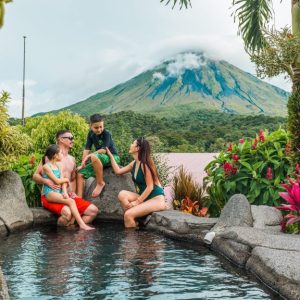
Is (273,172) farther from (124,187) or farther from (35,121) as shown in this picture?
(35,121)

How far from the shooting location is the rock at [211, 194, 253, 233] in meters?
7.56

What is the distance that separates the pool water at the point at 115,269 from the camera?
201 inches

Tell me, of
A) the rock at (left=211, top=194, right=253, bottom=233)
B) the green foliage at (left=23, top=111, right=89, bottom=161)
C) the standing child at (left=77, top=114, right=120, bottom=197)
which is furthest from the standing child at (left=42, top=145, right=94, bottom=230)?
the green foliage at (left=23, top=111, right=89, bottom=161)

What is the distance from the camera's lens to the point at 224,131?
49.9 m

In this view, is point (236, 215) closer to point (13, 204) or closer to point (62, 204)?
point (62, 204)

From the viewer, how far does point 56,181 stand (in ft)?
29.6

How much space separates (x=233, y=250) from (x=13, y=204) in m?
3.99

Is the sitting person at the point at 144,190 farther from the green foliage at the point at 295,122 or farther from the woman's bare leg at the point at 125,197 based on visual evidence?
the green foliage at the point at 295,122

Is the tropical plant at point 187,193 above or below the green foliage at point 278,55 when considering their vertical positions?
below

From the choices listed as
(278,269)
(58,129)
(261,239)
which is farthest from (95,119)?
(278,269)

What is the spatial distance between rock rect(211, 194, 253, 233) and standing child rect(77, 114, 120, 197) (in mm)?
2689

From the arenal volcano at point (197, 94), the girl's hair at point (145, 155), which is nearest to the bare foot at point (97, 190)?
the girl's hair at point (145, 155)

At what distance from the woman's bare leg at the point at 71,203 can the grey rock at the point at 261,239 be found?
2.70 metres

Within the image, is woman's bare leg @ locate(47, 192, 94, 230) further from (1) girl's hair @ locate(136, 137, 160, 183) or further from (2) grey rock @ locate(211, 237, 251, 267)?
(2) grey rock @ locate(211, 237, 251, 267)
